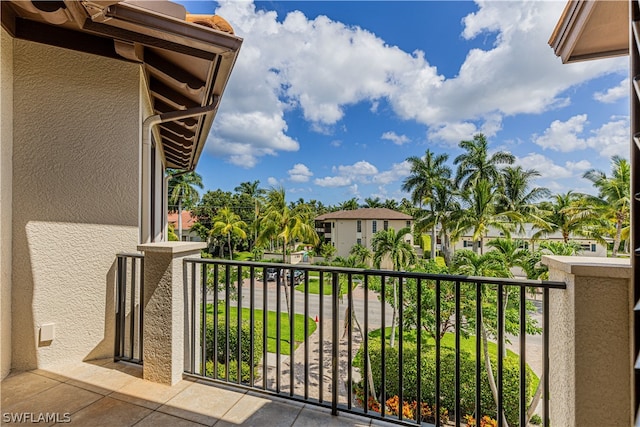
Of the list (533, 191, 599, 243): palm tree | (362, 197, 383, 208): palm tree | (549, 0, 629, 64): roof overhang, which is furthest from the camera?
(362, 197, 383, 208): palm tree

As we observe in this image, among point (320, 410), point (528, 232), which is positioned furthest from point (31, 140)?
point (528, 232)

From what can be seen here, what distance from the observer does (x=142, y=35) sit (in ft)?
7.45

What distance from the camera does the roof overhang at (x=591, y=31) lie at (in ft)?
4.75

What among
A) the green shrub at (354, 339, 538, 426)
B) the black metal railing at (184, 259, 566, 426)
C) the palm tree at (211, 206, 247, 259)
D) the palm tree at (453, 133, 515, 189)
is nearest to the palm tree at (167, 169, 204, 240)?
the palm tree at (211, 206, 247, 259)

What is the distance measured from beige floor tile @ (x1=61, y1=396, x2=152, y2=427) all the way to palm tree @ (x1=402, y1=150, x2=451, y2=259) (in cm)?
2250

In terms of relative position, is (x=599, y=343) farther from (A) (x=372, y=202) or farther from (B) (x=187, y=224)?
(A) (x=372, y=202)

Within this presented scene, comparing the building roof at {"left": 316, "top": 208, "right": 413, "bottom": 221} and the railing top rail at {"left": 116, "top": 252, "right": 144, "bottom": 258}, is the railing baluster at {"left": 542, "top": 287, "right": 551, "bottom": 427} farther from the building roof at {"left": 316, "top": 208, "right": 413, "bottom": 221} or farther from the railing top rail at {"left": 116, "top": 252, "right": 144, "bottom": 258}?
the building roof at {"left": 316, "top": 208, "right": 413, "bottom": 221}

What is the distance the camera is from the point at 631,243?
120 centimetres

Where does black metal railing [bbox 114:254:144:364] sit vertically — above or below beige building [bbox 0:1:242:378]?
below

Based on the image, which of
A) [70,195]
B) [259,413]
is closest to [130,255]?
[70,195]

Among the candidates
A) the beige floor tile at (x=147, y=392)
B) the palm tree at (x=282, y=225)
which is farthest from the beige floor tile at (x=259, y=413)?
the palm tree at (x=282, y=225)

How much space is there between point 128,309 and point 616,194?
68.2 feet

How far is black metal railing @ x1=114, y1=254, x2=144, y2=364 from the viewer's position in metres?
2.52

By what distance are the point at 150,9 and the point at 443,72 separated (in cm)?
2408
